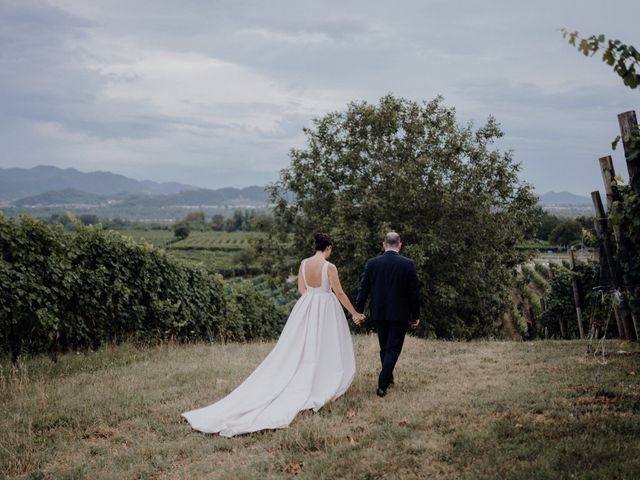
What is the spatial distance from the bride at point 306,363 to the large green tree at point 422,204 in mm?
14732

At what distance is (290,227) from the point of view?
2923cm

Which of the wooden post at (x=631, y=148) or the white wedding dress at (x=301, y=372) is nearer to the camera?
the wooden post at (x=631, y=148)

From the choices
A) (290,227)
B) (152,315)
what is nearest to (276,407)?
(152,315)

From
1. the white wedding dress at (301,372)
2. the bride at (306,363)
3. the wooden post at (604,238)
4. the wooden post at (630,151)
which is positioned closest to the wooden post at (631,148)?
the wooden post at (630,151)

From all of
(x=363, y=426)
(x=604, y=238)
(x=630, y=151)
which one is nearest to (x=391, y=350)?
(x=363, y=426)

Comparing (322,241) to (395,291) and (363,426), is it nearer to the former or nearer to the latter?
(395,291)

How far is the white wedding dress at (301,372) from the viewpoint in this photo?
25.5 feet

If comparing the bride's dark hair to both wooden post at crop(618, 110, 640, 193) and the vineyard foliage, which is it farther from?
the vineyard foliage

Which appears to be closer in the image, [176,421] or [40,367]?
[176,421]

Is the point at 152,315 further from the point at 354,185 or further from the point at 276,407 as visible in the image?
the point at 354,185

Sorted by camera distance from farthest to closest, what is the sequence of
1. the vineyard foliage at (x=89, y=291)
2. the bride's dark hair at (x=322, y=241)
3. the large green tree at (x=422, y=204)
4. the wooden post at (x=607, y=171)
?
the large green tree at (x=422, y=204) → the vineyard foliage at (x=89, y=291) → the wooden post at (x=607, y=171) → the bride's dark hair at (x=322, y=241)

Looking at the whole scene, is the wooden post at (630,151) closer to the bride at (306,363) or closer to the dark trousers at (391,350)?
the dark trousers at (391,350)

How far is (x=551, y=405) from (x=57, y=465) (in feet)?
19.8

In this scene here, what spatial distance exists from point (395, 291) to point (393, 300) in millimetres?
139
